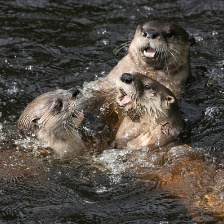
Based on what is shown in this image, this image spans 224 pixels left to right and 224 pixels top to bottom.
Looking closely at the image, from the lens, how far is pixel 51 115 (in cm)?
661

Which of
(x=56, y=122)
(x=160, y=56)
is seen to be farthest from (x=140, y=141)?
(x=160, y=56)

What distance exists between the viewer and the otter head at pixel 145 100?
6.70 meters

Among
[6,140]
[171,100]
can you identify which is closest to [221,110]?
[171,100]

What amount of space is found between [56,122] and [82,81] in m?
1.60

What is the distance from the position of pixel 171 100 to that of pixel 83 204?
1355 mm

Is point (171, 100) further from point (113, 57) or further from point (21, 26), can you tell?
point (21, 26)

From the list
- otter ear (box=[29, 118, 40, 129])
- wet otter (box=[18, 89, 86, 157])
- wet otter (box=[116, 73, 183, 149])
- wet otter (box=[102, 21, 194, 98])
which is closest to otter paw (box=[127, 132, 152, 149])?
wet otter (box=[116, 73, 183, 149])

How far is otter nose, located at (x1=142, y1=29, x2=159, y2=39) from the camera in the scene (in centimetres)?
758

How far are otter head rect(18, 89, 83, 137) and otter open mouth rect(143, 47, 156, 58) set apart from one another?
4.07 feet

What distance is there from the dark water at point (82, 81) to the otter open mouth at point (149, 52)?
57cm

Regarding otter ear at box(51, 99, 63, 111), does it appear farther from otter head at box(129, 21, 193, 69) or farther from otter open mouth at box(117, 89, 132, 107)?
otter head at box(129, 21, 193, 69)

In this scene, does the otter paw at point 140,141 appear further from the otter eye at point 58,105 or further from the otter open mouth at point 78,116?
the otter eye at point 58,105

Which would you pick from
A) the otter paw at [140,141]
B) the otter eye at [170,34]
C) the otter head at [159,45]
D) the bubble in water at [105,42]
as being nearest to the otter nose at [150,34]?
the otter head at [159,45]

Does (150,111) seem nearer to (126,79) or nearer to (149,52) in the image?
(126,79)
